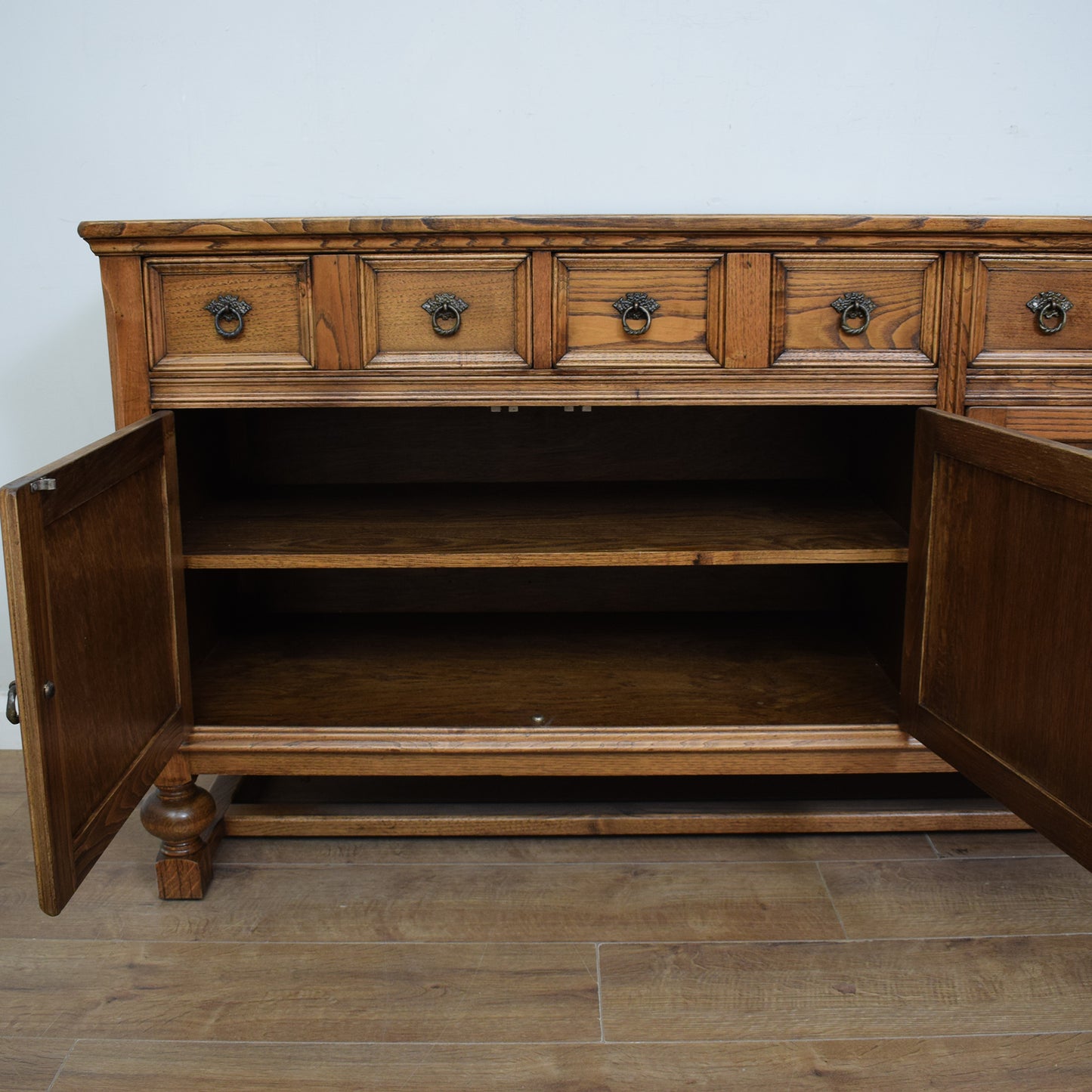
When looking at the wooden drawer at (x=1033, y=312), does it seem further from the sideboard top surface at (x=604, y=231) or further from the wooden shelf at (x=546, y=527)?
the wooden shelf at (x=546, y=527)

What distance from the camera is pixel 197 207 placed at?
225 centimetres

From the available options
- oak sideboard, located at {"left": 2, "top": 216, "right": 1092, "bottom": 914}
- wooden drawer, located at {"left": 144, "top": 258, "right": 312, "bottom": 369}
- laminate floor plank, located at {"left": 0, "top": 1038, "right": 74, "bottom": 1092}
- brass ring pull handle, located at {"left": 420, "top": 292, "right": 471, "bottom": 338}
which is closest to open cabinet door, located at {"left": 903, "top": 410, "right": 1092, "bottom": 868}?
oak sideboard, located at {"left": 2, "top": 216, "right": 1092, "bottom": 914}

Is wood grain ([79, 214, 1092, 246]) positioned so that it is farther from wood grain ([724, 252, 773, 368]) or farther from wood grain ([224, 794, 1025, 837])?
wood grain ([224, 794, 1025, 837])

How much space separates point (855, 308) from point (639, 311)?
13.3 inches

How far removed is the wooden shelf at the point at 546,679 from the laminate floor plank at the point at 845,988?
338mm

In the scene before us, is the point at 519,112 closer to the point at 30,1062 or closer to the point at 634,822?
the point at 634,822

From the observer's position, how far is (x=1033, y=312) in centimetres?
168

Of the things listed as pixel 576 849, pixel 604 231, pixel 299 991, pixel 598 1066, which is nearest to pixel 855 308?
pixel 604 231

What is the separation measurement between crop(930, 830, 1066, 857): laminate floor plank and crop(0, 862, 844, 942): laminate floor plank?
0.28 metres

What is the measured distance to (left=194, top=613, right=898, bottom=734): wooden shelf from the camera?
1.79 m

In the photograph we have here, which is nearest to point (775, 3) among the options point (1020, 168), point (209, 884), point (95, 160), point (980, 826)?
point (1020, 168)

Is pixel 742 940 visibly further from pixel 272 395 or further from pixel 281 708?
pixel 272 395

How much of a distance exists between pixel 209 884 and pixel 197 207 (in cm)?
136

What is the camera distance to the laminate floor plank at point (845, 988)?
1486mm
